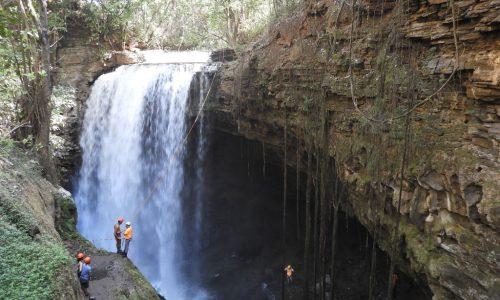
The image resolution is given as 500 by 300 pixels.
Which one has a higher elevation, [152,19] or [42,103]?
[152,19]

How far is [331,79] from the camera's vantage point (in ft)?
31.9

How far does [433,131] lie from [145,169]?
494 inches

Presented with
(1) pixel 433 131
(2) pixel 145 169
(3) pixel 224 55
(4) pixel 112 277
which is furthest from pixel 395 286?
(3) pixel 224 55

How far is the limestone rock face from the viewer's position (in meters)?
5.94

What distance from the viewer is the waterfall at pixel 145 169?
16094 mm

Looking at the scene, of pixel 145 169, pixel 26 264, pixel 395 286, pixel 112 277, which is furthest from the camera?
pixel 145 169

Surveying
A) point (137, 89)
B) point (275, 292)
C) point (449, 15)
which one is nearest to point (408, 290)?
point (275, 292)

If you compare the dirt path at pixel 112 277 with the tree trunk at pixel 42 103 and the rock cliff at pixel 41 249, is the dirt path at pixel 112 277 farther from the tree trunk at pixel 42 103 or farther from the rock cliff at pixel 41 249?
the tree trunk at pixel 42 103

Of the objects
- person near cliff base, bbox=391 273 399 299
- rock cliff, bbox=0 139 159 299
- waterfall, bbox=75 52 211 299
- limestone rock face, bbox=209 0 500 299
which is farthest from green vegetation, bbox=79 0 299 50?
person near cliff base, bbox=391 273 399 299

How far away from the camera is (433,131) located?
23.0ft

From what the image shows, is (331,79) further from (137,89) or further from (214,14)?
(214,14)

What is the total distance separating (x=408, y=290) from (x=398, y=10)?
7.94 m

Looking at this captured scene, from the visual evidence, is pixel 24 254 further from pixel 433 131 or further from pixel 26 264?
pixel 433 131

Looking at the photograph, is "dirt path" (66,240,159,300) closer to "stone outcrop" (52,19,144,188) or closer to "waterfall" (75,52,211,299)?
"waterfall" (75,52,211,299)
